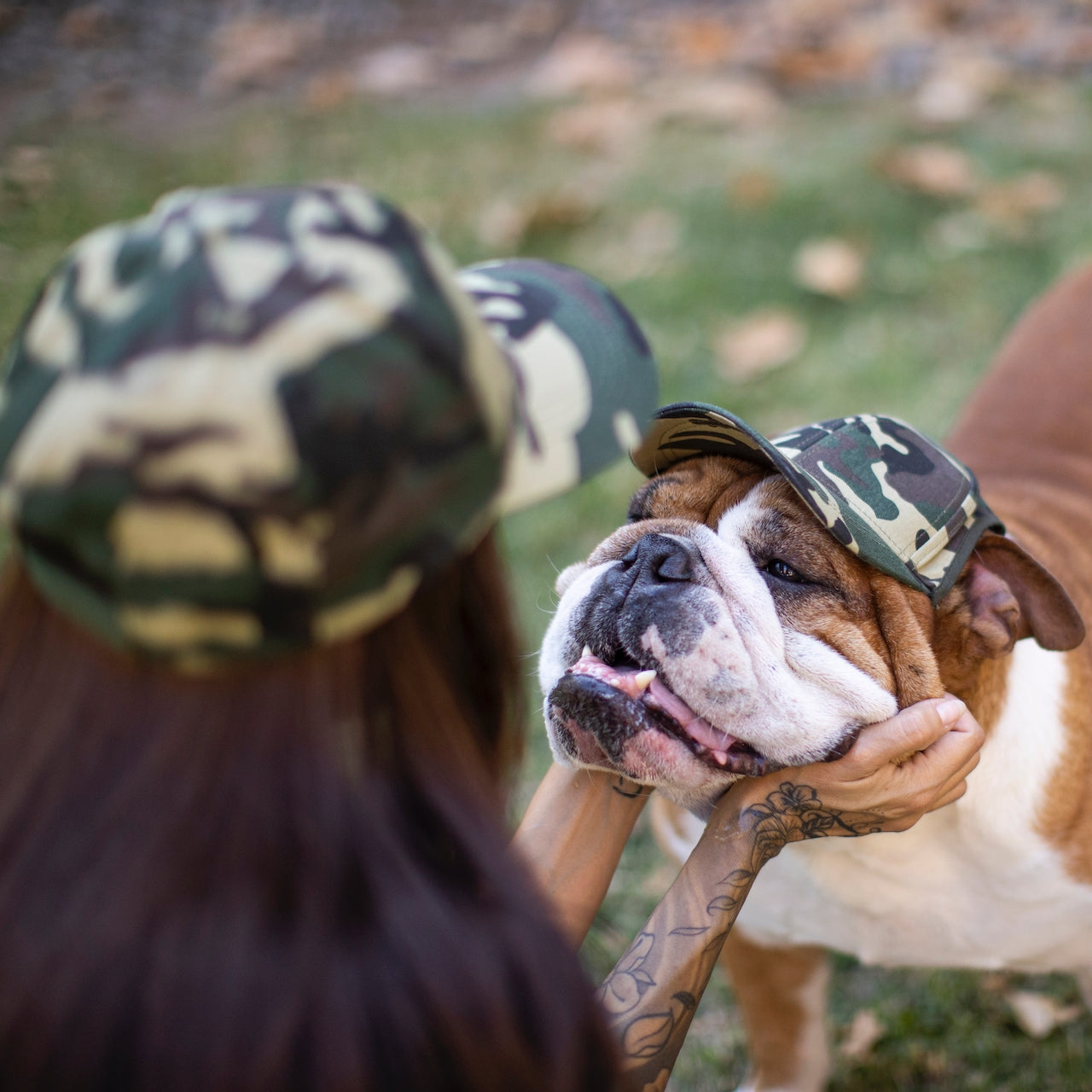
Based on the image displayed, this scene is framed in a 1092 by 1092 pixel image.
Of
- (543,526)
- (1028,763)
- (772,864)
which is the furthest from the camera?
(543,526)

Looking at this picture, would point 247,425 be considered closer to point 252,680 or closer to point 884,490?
point 252,680

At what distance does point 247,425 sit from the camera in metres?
1.12

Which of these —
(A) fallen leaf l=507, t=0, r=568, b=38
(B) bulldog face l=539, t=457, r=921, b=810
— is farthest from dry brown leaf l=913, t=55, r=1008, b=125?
(B) bulldog face l=539, t=457, r=921, b=810

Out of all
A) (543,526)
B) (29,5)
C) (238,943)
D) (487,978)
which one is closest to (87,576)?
(238,943)

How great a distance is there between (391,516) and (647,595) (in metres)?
0.88

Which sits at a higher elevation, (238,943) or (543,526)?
(238,943)

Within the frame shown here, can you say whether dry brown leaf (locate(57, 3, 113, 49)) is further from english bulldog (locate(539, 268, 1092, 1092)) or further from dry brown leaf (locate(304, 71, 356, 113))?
english bulldog (locate(539, 268, 1092, 1092))

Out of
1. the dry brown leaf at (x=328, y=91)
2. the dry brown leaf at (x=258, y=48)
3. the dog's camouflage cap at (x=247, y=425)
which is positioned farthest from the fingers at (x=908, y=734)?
the dry brown leaf at (x=258, y=48)

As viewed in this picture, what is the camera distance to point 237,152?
6887mm

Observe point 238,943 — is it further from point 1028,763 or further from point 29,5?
point 29,5

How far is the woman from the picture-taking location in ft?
3.73

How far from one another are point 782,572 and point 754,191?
4.33 m

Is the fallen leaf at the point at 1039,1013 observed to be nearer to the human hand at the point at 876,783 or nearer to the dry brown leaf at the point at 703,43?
the human hand at the point at 876,783

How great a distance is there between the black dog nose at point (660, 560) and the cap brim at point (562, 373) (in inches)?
21.9
